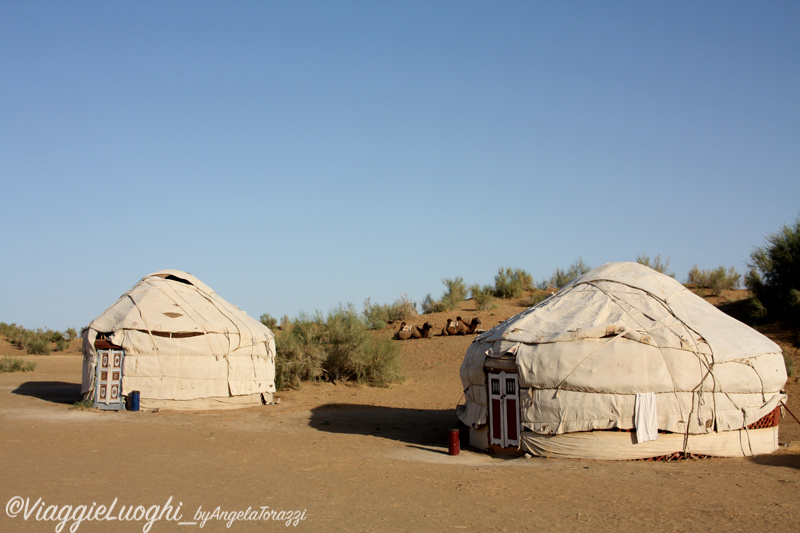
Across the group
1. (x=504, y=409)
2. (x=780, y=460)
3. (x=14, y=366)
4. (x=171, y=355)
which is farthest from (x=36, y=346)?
(x=780, y=460)

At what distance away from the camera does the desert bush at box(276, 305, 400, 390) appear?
18.5 m

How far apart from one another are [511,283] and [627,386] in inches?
838

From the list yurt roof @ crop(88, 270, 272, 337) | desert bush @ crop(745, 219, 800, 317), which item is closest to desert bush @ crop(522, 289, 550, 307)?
desert bush @ crop(745, 219, 800, 317)

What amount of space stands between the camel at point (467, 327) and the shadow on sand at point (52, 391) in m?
13.0

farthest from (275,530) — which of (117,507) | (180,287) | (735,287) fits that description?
(735,287)

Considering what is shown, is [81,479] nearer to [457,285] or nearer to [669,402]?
[669,402]

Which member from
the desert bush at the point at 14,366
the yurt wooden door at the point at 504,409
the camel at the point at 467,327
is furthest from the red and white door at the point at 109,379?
the camel at the point at 467,327

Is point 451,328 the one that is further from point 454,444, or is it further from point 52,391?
point 454,444

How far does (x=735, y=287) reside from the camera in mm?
25422

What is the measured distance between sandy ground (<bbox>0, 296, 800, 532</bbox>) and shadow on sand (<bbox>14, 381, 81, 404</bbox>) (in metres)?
2.44

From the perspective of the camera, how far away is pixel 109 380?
13656mm

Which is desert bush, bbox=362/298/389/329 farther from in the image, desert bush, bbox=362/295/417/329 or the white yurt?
the white yurt

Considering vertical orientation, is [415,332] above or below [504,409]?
above

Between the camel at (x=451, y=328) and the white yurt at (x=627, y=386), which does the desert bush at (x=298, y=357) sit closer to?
the camel at (x=451, y=328)
